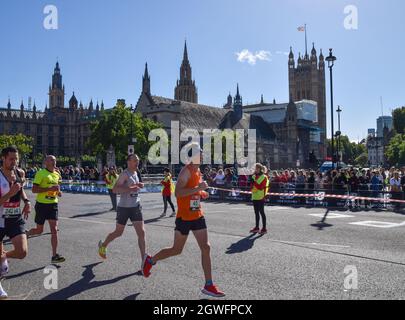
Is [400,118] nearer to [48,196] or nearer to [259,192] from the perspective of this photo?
[259,192]

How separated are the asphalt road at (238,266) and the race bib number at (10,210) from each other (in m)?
1.06

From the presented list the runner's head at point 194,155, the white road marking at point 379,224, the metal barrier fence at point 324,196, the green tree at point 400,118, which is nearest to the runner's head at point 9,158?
the runner's head at point 194,155

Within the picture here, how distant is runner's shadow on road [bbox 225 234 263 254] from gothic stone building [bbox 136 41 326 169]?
214ft

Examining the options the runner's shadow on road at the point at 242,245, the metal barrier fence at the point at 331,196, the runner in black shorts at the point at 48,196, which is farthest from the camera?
the metal barrier fence at the point at 331,196

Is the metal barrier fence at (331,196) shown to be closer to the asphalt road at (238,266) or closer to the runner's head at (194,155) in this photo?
the asphalt road at (238,266)

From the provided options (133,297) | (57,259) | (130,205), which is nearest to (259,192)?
(130,205)

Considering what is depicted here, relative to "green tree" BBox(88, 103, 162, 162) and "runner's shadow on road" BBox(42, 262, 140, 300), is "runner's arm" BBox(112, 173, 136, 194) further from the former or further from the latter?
"green tree" BBox(88, 103, 162, 162)

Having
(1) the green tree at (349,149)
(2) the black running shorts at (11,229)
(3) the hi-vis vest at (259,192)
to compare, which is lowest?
(2) the black running shorts at (11,229)

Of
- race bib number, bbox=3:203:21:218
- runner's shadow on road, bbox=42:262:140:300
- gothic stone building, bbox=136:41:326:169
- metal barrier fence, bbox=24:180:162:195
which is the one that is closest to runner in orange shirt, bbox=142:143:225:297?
runner's shadow on road, bbox=42:262:140:300

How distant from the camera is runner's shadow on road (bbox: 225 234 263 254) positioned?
8.68m

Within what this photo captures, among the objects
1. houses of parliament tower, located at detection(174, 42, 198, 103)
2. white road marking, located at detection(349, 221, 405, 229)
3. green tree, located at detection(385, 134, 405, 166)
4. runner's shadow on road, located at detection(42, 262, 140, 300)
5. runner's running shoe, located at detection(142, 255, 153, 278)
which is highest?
houses of parliament tower, located at detection(174, 42, 198, 103)

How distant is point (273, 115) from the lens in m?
114

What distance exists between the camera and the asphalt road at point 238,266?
5.66 metres

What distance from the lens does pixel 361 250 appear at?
8633 millimetres
